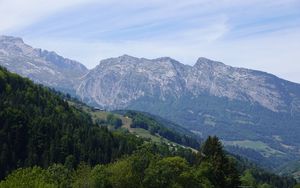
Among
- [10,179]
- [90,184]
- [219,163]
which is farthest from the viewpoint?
[219,163]

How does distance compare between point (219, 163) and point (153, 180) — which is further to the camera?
point (219, 163)

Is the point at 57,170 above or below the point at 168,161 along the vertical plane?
below

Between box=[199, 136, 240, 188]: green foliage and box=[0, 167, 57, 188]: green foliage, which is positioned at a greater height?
box=[199, 136, 240, 188]: green foliage

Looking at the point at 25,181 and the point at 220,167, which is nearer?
the point at 25,181

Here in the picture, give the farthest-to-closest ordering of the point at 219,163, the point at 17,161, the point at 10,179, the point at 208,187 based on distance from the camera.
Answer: the point at 17,161
the point at 219,163
the point at 208,187
the point at 10,179

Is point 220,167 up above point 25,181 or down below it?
above

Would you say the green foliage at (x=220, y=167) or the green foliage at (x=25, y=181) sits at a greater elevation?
the green foliage at (x=220, y=167)

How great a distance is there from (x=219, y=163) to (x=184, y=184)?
47.1 ft

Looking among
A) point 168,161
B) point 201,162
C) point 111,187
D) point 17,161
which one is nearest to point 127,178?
point 111,187

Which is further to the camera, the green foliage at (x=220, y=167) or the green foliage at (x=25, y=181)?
the green foliage at (x=220, y=167)

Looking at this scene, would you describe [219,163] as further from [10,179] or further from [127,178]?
[10,179]

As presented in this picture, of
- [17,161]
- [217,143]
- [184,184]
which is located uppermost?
[217,143]

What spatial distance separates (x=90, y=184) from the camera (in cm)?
10944

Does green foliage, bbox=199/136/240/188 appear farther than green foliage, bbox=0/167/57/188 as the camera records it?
Yes
